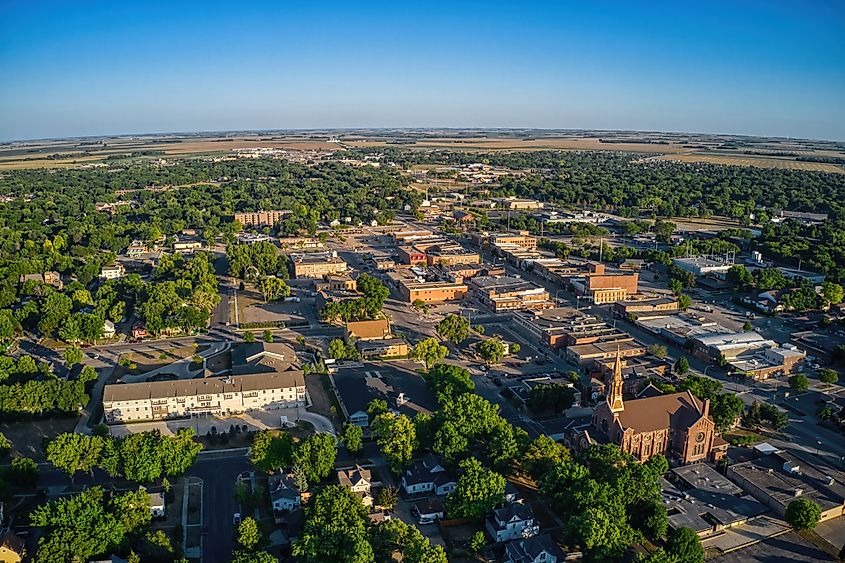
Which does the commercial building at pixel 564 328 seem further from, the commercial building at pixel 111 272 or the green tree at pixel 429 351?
the commercial building at pixel 111 272

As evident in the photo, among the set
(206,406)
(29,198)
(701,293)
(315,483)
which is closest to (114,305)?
(206,406)

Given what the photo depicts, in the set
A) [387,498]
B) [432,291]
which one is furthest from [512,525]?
[432,291]

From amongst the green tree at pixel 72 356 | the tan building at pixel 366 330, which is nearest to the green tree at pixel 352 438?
the tan building at pixel 366 330

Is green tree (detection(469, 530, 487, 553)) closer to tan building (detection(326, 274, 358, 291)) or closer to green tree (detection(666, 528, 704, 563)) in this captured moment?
green tree (detection(666, 528, 704, 563))

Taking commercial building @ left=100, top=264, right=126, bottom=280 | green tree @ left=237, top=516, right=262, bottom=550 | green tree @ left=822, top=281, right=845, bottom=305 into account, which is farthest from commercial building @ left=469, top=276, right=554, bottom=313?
commercial building @ left=100, top=264, right=126, bottom=280

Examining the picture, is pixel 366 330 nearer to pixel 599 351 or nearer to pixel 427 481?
pixel 599 351

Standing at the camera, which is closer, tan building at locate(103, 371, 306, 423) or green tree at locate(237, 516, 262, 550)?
green tree at locate(237, 516, 262, 550)
